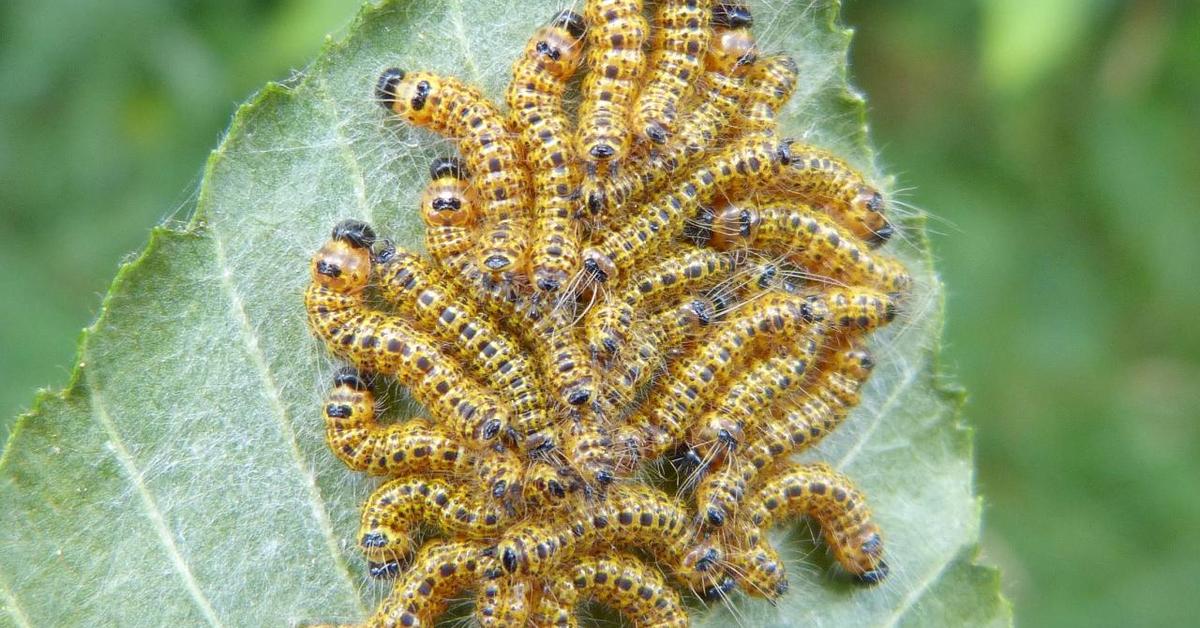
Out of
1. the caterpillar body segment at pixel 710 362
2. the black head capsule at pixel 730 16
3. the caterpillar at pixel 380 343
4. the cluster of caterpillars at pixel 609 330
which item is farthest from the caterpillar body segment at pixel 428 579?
the black head capsule at pixel 730 16

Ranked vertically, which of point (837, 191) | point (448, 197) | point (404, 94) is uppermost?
point (404, 94)

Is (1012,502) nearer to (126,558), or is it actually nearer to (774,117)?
(774,117)

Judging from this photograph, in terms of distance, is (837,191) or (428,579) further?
(837,191)

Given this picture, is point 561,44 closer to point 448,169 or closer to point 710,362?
point 448,169

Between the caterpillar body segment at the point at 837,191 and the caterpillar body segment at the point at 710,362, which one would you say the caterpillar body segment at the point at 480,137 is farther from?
the caterpillar body segment at the point at 837,191

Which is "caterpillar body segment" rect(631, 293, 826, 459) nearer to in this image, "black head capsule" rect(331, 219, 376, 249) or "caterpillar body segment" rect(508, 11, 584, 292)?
"caterpillar body segment" rect(508, 11, 584, 292)

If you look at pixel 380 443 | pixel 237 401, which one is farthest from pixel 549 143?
pixel 237 401
